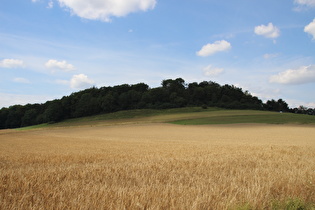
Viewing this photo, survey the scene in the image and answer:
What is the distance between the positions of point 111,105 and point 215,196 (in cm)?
9023

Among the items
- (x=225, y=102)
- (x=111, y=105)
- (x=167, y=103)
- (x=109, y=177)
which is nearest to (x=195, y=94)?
(x=225, y=102)

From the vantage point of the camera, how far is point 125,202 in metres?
3.31

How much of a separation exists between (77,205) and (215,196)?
1.92 metres

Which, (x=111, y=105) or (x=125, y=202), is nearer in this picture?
(x=125, y=202)

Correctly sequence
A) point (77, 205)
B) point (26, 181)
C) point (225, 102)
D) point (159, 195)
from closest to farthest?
point (77, 205) → point (159, 195) → point (26, 181) → point (225, 102)

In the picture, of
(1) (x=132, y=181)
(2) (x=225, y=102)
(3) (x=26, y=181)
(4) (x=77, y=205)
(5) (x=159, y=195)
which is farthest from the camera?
(2) (x=225, y=102)

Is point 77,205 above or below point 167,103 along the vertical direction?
below

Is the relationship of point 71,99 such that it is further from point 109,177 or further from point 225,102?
point 109,177

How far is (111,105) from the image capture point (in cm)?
9219

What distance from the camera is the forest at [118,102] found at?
297 feet

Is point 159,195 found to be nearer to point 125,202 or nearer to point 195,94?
point 125,202

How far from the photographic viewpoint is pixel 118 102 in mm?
95750

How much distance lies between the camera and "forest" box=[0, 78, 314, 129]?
9062 cm

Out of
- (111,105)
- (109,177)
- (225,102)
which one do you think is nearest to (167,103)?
(111,105)
